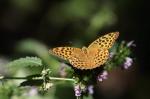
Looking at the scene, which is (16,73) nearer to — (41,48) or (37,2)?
(41,48)

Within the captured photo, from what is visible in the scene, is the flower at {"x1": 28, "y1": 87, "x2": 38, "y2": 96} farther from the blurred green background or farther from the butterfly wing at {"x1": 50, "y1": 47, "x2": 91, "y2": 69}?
the blurred green background

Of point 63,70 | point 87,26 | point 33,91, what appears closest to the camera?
point 63,70

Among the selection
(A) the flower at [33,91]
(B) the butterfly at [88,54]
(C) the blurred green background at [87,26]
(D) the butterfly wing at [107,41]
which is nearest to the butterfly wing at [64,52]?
(B) the butterfly at [88,54]

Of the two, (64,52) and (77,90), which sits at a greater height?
(64,52)

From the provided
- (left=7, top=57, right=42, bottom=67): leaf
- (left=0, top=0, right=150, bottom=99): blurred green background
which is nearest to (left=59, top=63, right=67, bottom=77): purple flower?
(left=7, top=57, right=42, bottom=67): leaf

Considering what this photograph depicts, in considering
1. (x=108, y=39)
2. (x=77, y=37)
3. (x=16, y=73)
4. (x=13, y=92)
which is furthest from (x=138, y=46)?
(x=108, y=39)

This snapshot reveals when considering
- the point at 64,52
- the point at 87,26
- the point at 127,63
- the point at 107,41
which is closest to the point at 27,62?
the point at 64,52

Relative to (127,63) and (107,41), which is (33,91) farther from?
(107,41)
